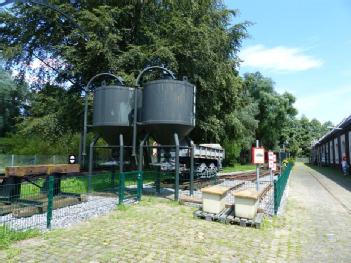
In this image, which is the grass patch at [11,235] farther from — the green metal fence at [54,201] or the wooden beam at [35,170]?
the wooden beam at [35,170]

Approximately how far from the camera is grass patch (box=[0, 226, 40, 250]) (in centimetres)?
638

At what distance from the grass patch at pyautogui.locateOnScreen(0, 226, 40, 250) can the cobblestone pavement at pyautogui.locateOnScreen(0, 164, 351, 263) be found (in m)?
0.16

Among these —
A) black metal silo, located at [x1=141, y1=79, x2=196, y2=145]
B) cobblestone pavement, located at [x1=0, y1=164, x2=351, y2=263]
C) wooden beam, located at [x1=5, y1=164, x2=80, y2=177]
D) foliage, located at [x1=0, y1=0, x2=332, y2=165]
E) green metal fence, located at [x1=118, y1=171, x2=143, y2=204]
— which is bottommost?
cobblestone pavement, located at [x1=0, y1=164, x2=351, y2=263]

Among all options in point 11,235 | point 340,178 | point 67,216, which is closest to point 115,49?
point 67,216

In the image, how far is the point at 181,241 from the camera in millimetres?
7051

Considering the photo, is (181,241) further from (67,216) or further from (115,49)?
(115,49)

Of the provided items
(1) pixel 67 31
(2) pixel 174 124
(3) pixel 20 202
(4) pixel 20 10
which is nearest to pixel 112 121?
(2) pixel 174 124

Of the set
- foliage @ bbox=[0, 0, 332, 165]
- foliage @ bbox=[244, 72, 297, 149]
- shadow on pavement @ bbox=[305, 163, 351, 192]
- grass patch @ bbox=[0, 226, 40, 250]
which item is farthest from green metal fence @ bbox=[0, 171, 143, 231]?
foliage @ bbox=[244, 72, 297, 149]

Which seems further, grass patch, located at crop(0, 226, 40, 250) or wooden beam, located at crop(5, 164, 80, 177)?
wooden beam, located at crop(5, 164, 80, 177)

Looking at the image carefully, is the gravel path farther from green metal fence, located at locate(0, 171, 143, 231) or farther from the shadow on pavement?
the shadow on pavement

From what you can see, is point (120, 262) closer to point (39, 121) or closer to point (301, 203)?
point (301, 203)

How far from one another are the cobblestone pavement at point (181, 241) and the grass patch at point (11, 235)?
0.16 m

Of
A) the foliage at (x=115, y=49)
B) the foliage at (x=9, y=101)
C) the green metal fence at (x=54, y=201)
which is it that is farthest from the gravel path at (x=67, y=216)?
the foliage at (x=9, y=101)

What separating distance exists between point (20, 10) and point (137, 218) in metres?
20.6
